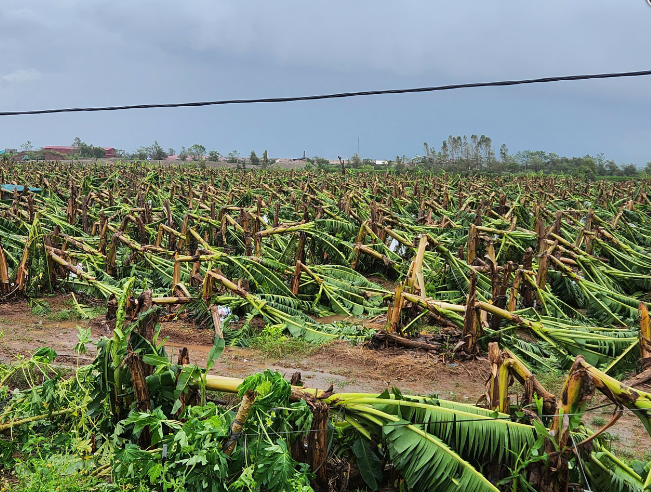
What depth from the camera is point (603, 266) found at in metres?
10.4

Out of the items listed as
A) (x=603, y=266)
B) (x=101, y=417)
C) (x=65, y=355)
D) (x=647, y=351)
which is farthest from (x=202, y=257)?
(x=603, y=266)

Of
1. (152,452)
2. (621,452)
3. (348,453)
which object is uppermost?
(152,452)

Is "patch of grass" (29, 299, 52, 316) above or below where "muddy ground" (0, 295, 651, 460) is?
above

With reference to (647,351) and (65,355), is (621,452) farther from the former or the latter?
(65,355)

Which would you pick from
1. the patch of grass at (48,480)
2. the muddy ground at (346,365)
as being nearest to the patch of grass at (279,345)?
the muddy ground at (346,365)

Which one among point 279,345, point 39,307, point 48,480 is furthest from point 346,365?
point 39,307

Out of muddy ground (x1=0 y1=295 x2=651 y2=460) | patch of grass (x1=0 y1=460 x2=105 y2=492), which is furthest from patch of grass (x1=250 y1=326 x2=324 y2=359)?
patch of grass (x1=0 y1=460 x2=105 y2=492)

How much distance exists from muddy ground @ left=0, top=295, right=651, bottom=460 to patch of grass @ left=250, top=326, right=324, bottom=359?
0.06m

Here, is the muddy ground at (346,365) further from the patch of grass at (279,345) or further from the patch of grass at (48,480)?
the patch of grass at (48,480)

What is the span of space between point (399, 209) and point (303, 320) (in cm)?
1188

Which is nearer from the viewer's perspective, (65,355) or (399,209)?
(65,355)

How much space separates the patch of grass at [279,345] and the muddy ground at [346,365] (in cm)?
6

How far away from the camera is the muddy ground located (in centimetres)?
611

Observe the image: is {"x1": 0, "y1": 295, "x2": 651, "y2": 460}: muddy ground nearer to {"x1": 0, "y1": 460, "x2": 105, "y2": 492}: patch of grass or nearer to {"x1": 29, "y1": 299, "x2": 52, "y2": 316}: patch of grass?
{"x1": 29, "y1": 299, "x2": 52, "y2": 316}: patch of grass
